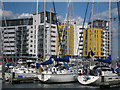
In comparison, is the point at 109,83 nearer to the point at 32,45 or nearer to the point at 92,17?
the point at 92,17

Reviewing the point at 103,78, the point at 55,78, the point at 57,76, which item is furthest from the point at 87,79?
the point at 55,78

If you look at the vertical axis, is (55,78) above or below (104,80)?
below

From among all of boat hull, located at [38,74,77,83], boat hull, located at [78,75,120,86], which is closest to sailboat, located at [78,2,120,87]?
boat hull, located at [78,75,120,86]

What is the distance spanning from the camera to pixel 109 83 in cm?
2811

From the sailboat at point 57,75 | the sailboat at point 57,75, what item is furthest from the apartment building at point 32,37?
the sailboat at point 57,75

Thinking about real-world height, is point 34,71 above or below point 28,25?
below

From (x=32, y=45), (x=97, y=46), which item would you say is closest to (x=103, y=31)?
(x=97, y=46)

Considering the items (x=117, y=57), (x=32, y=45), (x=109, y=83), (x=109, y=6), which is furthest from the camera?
(x=32, y=45)

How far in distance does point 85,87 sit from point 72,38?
71.8 m

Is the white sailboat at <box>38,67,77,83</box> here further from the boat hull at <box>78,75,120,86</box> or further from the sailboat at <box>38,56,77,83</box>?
the boat hull at <box>78,75,120,86</box>

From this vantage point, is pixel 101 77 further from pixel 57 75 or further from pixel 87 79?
pixel 57 75

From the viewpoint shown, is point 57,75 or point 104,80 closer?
point 104,80

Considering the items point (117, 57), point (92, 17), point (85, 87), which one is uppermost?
point (92, 17)

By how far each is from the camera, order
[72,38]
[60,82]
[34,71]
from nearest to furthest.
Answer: [60,82] < [34,71] < [72,38]
